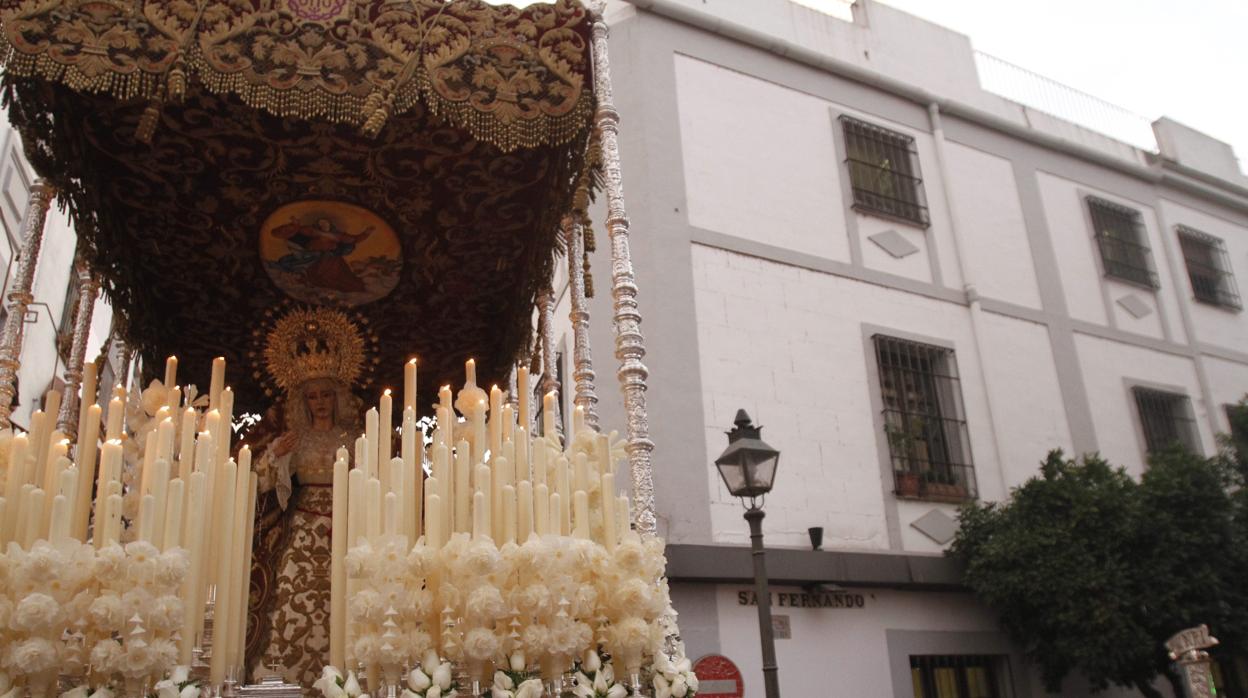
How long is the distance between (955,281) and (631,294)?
323 inches

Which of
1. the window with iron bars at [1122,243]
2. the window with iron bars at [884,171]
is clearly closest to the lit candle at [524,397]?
the window with iron bars at [884,171]

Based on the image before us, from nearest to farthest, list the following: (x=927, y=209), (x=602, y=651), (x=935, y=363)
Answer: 1. (x=602, y=651)
2. (x=935, y=363)
3. (x=927, y=209)

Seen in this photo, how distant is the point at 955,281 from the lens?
1127cm

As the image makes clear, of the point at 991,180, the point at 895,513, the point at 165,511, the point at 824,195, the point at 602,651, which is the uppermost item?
the point at 991,180

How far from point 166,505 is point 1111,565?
8072mm

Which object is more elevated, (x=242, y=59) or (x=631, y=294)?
(x=242, y=59)

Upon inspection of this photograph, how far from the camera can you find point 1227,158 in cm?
1520

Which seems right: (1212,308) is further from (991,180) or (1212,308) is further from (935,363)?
Answer: (935,363)

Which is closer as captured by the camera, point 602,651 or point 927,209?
point 602,651

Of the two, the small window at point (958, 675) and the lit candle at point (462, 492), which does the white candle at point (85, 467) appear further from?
the small window at point (958, 675)

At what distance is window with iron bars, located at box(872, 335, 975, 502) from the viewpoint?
988 cm

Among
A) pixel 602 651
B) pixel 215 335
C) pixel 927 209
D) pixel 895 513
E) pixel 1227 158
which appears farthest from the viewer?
pixel 1227 158

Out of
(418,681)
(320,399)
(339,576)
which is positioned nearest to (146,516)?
(339,576)

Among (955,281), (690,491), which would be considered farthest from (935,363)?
(690,491)
